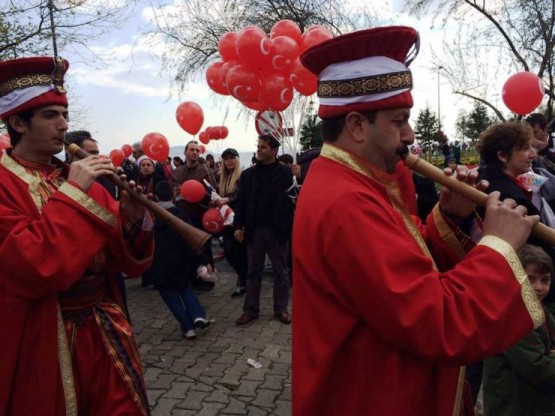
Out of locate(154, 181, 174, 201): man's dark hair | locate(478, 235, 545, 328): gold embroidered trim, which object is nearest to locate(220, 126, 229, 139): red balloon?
locate(154, 181, 174, 201): man's dark hair

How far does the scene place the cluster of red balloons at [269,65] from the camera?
6594mm

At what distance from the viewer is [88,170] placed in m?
2.08

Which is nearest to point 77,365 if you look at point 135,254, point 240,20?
point 135,254

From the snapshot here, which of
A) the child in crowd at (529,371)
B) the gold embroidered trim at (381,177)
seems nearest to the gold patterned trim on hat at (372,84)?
the gold embroidered trim at (381,177)

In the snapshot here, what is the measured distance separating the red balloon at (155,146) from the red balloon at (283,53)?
9.17 ft

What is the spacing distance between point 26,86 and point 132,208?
76cm

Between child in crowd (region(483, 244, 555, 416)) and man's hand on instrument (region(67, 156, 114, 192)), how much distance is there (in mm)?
2283

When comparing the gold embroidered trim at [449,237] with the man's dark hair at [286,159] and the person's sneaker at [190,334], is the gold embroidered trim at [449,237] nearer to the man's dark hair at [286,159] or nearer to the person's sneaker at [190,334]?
the person's sneaker at [190,334]

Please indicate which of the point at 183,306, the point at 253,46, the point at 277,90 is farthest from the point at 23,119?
the point at 277,90

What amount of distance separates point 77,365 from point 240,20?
16118 mm

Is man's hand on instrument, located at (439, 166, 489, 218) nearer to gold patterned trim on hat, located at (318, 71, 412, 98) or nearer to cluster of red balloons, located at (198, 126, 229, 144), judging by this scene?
gold patterned trim on hat, located at (318, 71, 412, 98)

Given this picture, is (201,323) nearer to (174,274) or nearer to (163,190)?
(174,274)

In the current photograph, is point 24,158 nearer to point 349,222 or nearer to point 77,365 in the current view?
point 77,365

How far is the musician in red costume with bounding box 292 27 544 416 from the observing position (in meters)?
1.33
